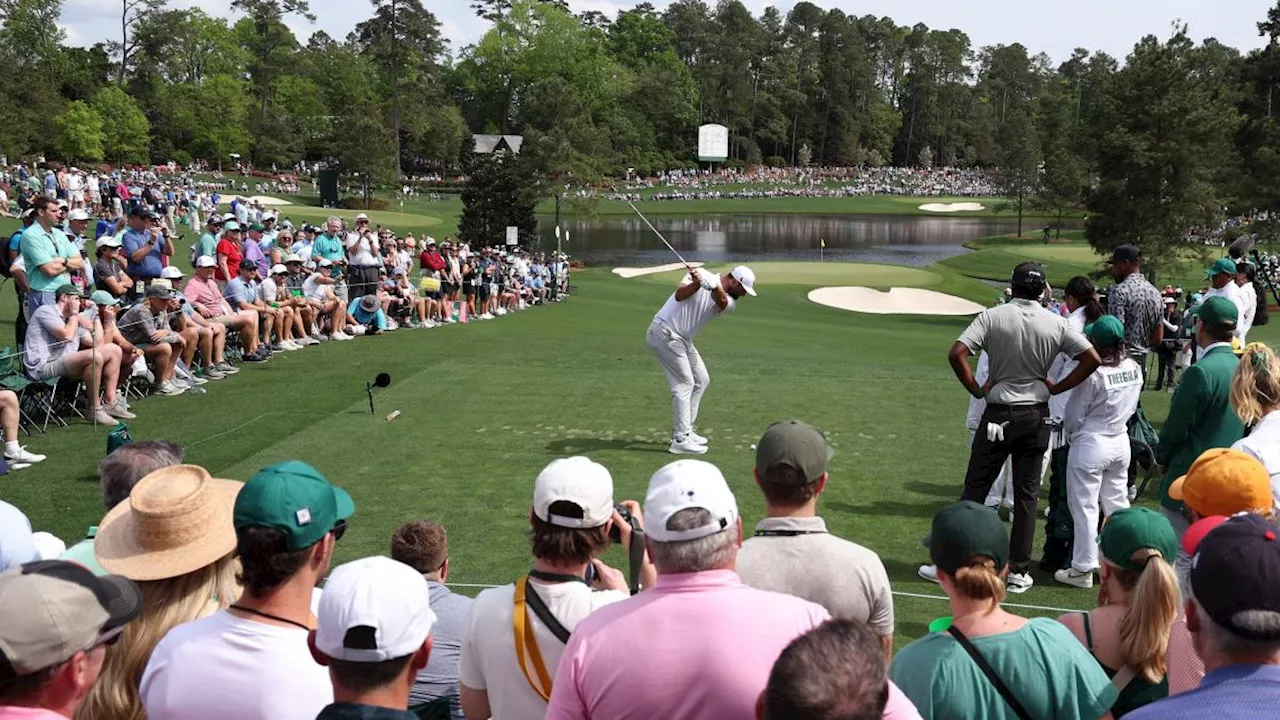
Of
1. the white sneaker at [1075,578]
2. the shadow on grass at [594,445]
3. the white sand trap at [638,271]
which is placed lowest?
the white sand trap at [638,271]

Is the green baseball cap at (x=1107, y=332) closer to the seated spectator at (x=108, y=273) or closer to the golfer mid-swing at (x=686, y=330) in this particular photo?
the golfer mid-swing at (x=686, y=330)

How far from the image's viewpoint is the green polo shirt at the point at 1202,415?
24.7 ft

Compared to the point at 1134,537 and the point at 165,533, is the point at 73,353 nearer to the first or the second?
the point at 165,533

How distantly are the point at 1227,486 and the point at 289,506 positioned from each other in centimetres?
405

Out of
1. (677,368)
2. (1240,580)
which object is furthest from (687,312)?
(1240,580)

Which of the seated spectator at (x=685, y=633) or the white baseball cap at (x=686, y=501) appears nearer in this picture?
the seated spectator at (x=685, y=633)

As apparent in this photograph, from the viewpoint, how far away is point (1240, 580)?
9.73 ft

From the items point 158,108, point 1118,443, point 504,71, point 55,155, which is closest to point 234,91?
point 158,108

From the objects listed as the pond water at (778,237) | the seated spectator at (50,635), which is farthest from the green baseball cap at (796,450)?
the pond water at (778,237)

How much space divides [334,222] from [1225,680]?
71.7ft

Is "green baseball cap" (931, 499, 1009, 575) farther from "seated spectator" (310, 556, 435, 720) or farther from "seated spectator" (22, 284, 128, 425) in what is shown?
"seated spectator" (22, 284, 128, 425)

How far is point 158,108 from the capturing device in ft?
290

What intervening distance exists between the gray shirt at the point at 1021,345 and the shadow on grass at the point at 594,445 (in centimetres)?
435

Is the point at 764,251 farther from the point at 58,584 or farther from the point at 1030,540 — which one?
the point at 58,584
